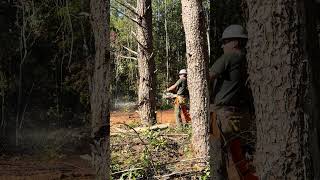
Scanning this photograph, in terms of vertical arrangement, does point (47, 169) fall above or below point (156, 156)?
below

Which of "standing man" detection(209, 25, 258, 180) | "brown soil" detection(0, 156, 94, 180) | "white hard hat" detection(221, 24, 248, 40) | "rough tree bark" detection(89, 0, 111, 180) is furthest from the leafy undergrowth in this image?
"white hard hat" detection(221, 24, 248, 40)

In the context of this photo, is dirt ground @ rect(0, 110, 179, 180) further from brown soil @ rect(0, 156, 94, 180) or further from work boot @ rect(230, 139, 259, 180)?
work boot @ rect(230, 139, 259, 180)

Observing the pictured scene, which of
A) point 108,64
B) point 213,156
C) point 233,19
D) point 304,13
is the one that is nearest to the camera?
point 304,13

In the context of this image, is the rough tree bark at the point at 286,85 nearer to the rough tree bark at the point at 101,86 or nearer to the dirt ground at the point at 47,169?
the rough tree bark at the point at 101,86

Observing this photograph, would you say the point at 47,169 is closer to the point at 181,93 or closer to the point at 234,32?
the point at 181,93

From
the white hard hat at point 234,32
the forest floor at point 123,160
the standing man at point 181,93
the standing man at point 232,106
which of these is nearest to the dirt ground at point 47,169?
the forest floor at point 123,160

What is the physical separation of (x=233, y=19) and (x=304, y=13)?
1312mm

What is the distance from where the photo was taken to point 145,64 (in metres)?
14.3

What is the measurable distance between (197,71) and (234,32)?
485 centimetres

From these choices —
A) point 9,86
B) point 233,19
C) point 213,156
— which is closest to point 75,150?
point 9,86

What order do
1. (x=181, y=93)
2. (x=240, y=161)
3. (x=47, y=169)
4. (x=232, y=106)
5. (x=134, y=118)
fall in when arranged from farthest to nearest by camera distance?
1. (x=134, y=118)
2. (x=181, y=93)
3. (x=47, y=169)
4. (x=232, y=106)
5. (x=240, y=161)

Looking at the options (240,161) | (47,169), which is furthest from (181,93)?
(240,161)

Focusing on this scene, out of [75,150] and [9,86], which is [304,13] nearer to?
[75,150]

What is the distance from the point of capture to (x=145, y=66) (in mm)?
14273
